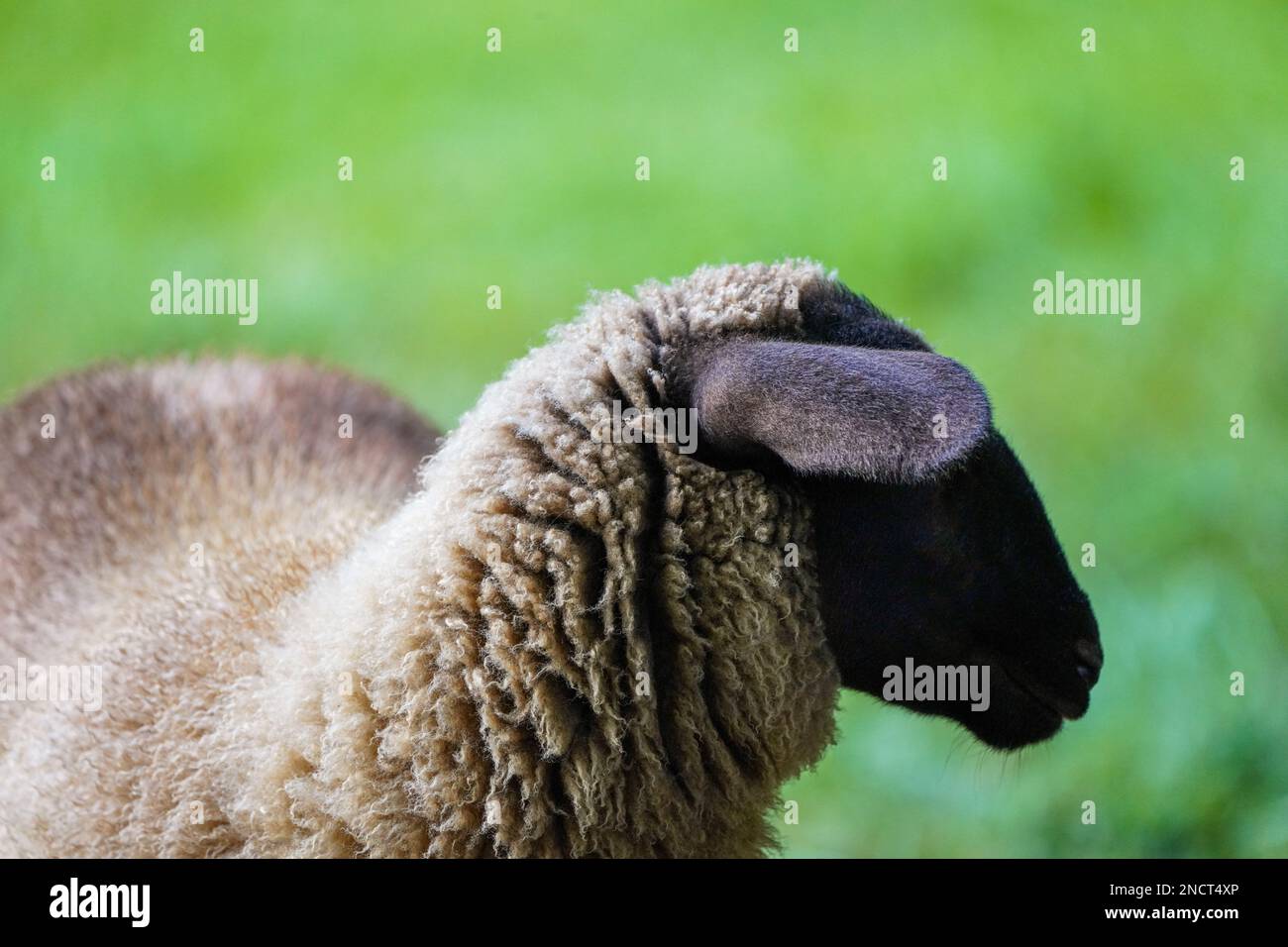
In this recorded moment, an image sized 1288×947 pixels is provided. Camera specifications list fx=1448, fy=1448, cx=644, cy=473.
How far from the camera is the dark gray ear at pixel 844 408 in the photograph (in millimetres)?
2580

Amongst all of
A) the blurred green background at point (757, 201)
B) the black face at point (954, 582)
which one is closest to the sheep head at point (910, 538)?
the black face at point (954, 582)

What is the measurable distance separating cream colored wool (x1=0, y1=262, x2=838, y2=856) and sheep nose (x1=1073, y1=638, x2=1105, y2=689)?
588 mm

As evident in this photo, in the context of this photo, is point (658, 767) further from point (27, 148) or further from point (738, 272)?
point (27, 148)

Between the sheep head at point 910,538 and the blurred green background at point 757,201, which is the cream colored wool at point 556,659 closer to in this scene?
the sheep head at point 910,538

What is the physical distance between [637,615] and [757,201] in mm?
6226

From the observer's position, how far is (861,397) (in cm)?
264

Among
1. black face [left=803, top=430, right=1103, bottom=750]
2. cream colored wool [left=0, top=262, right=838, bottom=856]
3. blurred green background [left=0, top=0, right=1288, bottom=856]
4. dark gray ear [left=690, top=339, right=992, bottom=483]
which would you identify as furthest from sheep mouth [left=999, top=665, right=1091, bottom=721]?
blurred green background [left=0, top=0, right=1288, bottom=856]

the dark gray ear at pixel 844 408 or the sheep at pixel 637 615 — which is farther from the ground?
the dark gray ear at pixel 844 408

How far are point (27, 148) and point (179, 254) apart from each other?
1563 millimetres

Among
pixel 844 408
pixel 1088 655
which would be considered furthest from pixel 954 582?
pixel 844 408

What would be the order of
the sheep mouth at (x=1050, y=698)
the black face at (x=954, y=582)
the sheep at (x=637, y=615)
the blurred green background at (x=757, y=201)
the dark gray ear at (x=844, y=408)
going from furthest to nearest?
1. the blurred green background at (x=757, y=201)
2. the sheep mouth at (x=1050, y=698)
3. the black face at (x=954, y=582)
4. the sheep at (x=637, y=615)
5. the dark gray ear at (x=844, y=408)

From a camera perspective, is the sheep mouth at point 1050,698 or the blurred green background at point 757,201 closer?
the sheep mouth at point 1050,698

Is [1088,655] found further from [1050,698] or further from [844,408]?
[844,408]
